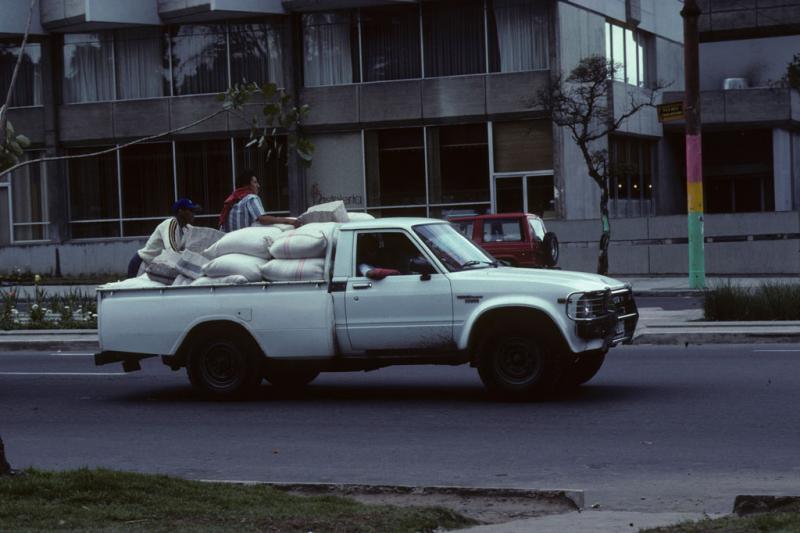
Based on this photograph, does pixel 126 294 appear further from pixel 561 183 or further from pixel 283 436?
pixel 561 183

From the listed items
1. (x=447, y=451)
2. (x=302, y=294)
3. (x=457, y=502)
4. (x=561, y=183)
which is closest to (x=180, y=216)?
(x=302, y=294)

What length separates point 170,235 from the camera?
15.1 m

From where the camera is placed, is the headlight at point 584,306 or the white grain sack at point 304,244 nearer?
the headlight at point 584,306

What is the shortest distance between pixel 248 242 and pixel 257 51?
2838 cm

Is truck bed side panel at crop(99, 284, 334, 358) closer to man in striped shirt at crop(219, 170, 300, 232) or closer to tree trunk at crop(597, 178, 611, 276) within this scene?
man in striped shirt at crop(219, 170, 300, 232)

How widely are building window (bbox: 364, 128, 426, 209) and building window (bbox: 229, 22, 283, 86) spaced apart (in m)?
3.57

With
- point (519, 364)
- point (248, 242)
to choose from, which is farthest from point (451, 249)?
point (248, 242)

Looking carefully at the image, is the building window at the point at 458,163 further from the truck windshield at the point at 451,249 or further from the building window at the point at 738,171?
the truck windshield at the point at 451,249

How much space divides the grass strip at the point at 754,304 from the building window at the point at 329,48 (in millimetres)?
21438

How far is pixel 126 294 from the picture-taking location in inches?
547

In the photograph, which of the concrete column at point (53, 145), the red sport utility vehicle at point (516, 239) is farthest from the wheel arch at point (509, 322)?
the concrete column at point (53, 145)

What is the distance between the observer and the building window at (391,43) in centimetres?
3944

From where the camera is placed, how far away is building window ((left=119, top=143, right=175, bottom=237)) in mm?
42531

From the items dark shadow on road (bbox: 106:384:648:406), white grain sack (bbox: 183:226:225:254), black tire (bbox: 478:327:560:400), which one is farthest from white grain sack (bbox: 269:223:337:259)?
black tire (bbox: 478:327:560:400)
